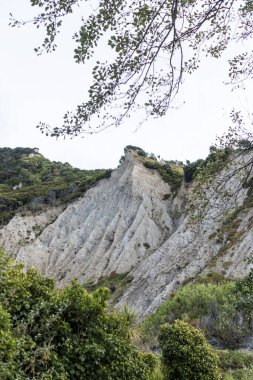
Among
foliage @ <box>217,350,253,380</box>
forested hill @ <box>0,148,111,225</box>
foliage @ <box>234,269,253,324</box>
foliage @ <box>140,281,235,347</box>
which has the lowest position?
foliage @ <box>217,350,253,380</box>

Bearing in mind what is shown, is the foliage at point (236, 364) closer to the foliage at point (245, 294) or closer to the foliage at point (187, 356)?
the foliage at point (187, 356)

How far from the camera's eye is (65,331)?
990 centimetres

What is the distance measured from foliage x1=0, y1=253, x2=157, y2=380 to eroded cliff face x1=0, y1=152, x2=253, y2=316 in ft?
53.7

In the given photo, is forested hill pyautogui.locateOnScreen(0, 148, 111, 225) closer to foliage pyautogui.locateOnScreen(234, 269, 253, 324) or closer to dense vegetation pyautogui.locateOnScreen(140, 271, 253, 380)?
dense vegetation pyautogui.locateOnScreen(140, 271, 253, 380)

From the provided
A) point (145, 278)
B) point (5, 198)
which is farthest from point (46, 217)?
point (145, 278)

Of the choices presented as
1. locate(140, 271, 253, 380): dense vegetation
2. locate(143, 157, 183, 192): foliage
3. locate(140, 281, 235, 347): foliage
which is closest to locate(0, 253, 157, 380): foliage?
locate(140, 271, 253, 380): dense vegetation

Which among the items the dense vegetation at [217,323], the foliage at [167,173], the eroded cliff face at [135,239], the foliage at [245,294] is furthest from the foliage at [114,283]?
the foliage at [245,294]

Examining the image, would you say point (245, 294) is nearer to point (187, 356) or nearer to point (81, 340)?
point (81, 340)

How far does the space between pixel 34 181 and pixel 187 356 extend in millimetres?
83816

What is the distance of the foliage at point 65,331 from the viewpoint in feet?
29.0

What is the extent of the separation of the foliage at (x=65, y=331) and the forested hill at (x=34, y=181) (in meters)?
49.8

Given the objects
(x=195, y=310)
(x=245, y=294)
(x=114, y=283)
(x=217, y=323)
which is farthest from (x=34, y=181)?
(x=245, y=294)

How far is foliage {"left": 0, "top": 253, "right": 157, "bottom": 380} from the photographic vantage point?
884cm

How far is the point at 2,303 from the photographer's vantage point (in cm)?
917
